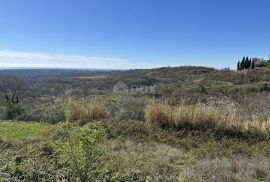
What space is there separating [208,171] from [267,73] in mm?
20622

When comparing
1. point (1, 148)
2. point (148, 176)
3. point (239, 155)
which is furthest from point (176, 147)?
point (1, 148)

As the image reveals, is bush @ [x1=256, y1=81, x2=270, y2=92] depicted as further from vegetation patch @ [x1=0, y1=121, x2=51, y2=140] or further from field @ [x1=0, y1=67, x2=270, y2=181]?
vegetation patch @ [x1=0, y1=121, x2=51, y2=140]

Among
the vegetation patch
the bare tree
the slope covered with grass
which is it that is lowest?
the bare tree

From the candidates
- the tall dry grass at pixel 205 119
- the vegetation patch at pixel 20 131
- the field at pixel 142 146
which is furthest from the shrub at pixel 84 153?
the tall dry grass at pixel 205 119

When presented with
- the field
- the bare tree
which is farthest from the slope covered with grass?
the bare tree

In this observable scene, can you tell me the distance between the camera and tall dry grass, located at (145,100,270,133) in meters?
7.14

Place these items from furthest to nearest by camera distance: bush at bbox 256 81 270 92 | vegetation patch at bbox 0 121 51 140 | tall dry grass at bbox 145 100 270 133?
bush at bbox 256 81 270 92 → vegetation patch at bbox 0 121 51 140 → tall dry grass at bbox 145 100 270 133

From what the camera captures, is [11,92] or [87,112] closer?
[87,112]

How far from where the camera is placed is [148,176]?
14.6 feet

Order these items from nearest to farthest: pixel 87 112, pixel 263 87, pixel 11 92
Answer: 1. pixel 87 112
2. pixel 263 87
3. pixel 11 92

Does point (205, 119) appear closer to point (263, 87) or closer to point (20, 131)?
point (20, 131)

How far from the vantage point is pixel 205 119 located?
7.50 meters

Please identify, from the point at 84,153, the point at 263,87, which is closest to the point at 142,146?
the point at 84,153

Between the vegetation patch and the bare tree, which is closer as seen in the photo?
the vegetation patch
